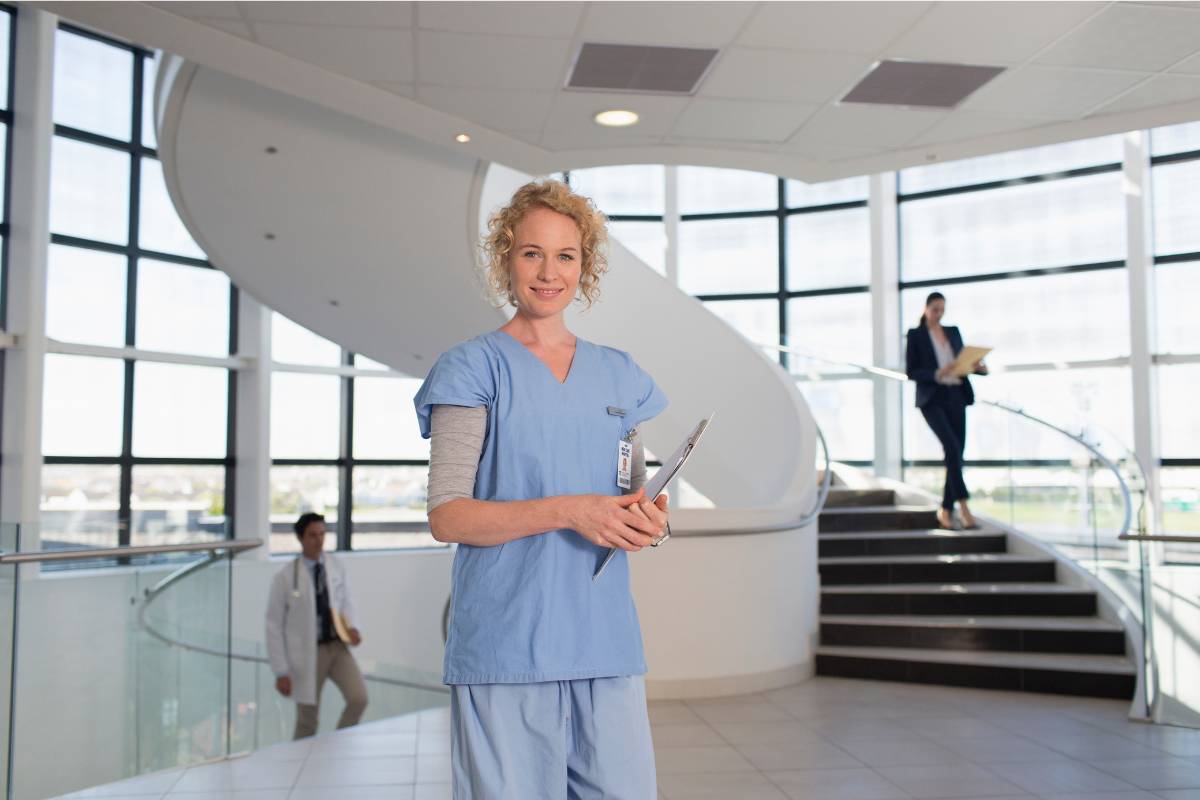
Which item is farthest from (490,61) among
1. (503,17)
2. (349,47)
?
(349,47)

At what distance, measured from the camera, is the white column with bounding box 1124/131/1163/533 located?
39.7 ft

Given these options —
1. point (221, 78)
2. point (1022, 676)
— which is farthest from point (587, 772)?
point (221, 78)

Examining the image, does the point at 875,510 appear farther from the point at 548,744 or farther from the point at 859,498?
the point at 548,744

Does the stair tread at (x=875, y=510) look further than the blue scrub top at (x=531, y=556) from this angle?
Yes

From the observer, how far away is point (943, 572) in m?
7.34

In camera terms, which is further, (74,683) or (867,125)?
(867,125)

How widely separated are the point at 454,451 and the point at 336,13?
3544 millimetres

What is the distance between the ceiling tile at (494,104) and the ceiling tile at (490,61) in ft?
0.32

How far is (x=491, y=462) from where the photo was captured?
4.85 ft

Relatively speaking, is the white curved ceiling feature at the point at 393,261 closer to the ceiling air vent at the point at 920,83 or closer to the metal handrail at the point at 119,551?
the ceiling air vent at the point at 920,83

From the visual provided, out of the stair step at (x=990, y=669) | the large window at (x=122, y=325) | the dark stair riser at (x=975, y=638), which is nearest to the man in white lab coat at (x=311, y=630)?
the stair step at (x=990, y=669)

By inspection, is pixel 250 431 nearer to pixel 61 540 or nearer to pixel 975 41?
pixel 61 540

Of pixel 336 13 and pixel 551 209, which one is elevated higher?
pixel 336 13

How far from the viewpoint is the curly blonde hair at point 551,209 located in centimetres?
155
